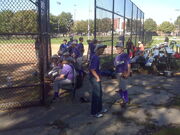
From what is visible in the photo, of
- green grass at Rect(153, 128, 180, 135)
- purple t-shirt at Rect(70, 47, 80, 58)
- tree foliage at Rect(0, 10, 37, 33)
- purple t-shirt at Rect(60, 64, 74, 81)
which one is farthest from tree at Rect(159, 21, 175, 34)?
green grass at Rect(153, 128, 180, 135)

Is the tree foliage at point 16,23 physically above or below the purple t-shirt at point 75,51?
above

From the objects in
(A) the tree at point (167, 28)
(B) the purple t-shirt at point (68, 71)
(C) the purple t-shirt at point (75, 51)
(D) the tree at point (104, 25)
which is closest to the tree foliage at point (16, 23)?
(C) the purple t-shirt at point (75, 51)

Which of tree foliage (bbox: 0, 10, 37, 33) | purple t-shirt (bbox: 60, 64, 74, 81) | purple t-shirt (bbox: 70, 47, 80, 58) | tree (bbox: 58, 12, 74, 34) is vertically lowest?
purple t-shirt (bbox: 60, 64, 74, 81)

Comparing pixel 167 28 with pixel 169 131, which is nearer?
pixel 169 131

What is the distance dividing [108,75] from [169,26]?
10236 cm

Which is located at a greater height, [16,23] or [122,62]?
[16,23]

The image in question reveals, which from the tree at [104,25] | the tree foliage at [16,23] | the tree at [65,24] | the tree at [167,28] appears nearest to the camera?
the tree foliage at [16,23]

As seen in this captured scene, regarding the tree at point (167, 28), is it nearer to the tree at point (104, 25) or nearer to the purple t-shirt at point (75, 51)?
the tree at point (104, 25)

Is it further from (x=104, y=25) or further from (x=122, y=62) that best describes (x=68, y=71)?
(x=104, y=25)

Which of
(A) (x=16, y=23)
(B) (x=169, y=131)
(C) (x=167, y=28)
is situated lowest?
(B) (x=169, y=131)

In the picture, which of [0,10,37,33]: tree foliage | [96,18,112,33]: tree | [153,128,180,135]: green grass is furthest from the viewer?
[96,18,112,33]: tree

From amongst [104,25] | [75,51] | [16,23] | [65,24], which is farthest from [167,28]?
[16,23]

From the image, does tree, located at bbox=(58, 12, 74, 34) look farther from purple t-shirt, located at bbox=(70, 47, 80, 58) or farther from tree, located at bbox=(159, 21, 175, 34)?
purple t-shirt, located at bbox=(70, 47, 80, 58)

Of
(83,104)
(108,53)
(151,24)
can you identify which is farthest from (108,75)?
(151,24)
